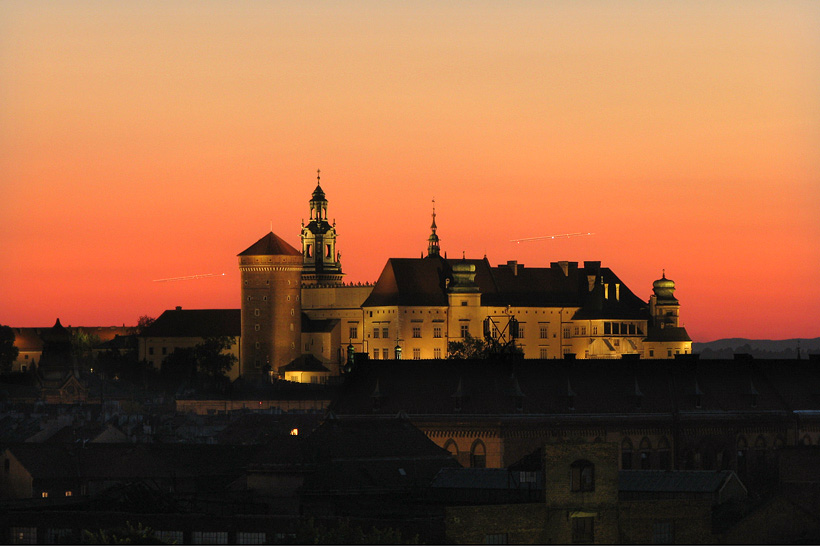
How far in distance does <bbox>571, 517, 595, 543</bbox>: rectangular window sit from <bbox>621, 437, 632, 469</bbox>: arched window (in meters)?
43.4

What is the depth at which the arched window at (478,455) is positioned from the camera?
391 feet

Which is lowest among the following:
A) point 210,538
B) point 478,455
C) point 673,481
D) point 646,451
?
point 210,538

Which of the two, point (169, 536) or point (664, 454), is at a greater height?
point (664, 454)

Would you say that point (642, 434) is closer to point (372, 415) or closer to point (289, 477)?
point (372, 415)

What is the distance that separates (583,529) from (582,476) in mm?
1828

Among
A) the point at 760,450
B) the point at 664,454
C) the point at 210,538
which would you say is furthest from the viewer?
the point at 760,450

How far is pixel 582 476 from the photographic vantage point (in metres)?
78.2

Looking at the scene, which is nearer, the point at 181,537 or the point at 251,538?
the point at 251,538

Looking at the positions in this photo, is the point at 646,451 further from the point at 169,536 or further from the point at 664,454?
the point at 169,536

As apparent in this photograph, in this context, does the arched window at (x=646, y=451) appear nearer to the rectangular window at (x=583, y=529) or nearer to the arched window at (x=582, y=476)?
the arched window at (x=582, y=476)

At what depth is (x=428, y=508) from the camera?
270ft

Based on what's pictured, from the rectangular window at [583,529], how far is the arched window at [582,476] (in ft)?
3.32

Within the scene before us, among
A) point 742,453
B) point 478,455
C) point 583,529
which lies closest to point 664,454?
point 742,453

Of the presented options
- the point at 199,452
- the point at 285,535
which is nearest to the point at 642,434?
the point at 199,452
